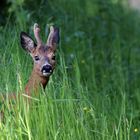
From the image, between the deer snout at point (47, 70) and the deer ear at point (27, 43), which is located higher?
the deer ear at point (27, 43)

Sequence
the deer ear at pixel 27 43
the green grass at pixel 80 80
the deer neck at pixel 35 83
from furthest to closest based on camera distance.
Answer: the deer ear at pixel 27 43
the deer neck at pixel 35 83
the green grass at pixel 80 80

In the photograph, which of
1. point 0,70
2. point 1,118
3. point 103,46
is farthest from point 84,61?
point 1,118

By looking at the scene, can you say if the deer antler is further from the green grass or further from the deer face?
the green grass

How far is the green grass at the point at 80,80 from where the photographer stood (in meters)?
5.81

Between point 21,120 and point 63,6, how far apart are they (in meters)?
5.13

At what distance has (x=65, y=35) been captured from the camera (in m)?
9.35

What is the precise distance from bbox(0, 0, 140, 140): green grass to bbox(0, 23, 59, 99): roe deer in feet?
0.30

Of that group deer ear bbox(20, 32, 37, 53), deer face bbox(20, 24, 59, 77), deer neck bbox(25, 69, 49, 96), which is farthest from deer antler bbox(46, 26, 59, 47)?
deer neck bbox(25, 69, 49, 96)

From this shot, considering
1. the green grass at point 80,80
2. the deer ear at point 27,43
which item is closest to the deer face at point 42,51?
the deer ear at point 27,43

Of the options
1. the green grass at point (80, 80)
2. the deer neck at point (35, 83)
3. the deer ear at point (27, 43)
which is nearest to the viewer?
the green grass at point (80, 80)

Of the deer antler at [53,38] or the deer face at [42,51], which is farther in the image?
the deer antler at [53,38]

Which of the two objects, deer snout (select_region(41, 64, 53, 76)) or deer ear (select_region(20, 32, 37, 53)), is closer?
deer snout (select_region(41, 64, 53, 76))

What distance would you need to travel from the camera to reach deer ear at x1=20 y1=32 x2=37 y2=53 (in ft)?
22.2

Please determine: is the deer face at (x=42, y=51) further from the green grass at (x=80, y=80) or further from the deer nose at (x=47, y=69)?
the green grass at (x=80, y=80)
